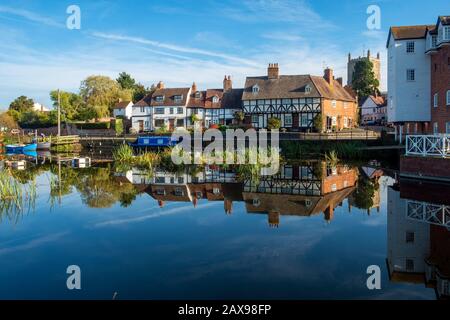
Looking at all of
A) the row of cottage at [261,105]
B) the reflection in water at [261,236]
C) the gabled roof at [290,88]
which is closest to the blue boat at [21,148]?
the row of cottage at [261,105]

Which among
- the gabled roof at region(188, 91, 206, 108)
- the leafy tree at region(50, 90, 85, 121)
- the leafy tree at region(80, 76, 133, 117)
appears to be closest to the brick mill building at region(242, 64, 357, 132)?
the gabled roof at region(188, 91, 206, 108)

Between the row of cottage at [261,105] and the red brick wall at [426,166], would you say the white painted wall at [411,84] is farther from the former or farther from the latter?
the row of cottage at [261,105]

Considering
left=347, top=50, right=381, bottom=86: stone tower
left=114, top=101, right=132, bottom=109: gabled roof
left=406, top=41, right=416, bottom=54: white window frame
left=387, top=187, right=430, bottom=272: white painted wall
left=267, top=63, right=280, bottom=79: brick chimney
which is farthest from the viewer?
left=347, top=50, right=381, bottom=86: stone tower

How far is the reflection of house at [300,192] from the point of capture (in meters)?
16.0

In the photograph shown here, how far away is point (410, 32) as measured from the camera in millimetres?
32906

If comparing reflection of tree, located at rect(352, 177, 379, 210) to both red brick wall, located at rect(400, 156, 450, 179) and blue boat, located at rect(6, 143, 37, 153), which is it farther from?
blue boat, located at rect(6, 143, 37, 153)

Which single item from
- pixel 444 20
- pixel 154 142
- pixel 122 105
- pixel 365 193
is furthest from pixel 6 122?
pixel 365 193

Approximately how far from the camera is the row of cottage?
5175 cm

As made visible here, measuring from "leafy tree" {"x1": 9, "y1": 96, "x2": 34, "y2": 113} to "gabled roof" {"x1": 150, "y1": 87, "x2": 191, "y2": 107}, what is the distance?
40.6 metres

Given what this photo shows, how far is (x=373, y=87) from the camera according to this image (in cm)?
9081

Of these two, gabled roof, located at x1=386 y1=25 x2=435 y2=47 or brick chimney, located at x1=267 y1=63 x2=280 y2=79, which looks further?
brick chimney, located at x1=267 y1=63 x2=280 y2=79

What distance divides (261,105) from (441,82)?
2684 centimetres
